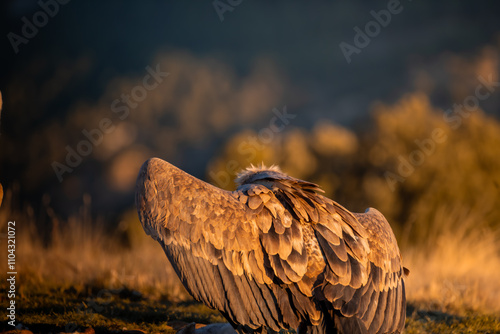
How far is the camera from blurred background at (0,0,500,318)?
529 inches

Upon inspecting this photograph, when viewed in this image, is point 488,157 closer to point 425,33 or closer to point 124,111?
point 124,111

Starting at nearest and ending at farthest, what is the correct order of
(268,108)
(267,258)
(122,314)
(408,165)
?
(267,258) → (122,314) → (408,165) → (268,108)

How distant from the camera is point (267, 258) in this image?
388cm

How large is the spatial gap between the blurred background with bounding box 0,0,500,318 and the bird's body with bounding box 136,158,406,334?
156 inches

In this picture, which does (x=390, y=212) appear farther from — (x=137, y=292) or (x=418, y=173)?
(x=137, y=292)

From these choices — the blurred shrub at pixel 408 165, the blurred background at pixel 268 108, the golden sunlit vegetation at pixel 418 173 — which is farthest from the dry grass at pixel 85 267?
the golden sunlit vegetation at pixel 418 173

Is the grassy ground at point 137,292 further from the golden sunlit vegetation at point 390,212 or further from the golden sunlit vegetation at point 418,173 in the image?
the golden sunlit vegetation at point 418,173

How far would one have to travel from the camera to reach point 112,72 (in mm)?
42438

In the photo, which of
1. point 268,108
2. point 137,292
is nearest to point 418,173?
point 137,292

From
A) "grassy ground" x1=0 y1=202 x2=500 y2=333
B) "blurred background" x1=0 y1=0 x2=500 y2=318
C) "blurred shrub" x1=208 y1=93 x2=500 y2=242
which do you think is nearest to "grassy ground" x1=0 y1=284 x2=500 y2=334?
"grassy ground" x1=0 y1=202 x2=500 y2=333

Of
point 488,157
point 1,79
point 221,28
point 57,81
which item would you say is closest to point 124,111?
point 57,81

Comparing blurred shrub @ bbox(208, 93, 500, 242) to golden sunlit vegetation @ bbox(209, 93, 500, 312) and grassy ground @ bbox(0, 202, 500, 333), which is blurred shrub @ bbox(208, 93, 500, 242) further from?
grassy ground @ bbox(0, 202, 500, 333)

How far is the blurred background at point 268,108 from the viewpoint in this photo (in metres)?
13.4

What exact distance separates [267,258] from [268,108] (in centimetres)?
3902
